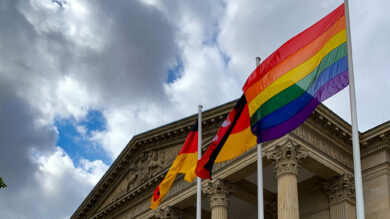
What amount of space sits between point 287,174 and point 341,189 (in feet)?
15.0

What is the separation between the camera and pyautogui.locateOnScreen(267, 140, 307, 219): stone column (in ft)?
87.5

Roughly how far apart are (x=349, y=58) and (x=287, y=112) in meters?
2.34

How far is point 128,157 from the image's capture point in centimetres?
4222

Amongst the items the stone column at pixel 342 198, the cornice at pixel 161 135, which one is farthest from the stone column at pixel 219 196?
the stone column at pixel 342 198

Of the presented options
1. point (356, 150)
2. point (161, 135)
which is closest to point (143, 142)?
point (161, 135)

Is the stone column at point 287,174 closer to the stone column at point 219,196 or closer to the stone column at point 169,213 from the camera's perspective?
the stone column at point 219,196

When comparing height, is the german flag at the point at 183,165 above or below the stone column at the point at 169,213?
below

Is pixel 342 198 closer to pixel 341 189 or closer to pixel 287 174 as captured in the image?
pixel 341 189

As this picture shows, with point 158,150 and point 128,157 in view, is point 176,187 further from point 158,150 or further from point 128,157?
point 128,157

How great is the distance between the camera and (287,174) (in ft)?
90.5

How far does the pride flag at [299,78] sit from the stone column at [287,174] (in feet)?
31.9

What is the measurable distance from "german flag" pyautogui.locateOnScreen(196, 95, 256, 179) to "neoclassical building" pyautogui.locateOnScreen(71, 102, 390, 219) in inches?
336

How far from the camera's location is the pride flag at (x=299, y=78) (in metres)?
16.2

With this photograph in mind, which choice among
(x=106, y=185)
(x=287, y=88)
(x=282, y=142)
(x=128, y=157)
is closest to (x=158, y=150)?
(x=128, y=157)
